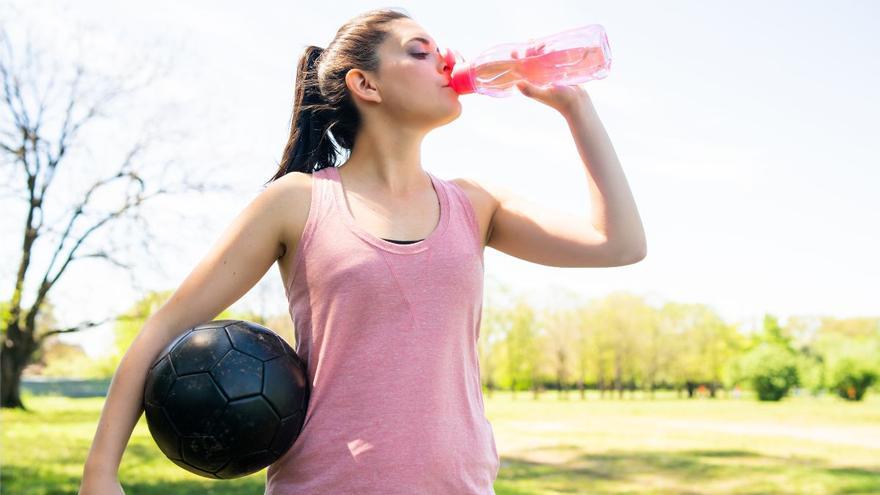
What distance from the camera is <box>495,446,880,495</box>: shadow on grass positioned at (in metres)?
9.70

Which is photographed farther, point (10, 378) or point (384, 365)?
point (10, 378)

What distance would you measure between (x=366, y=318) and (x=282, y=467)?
419 millimetres

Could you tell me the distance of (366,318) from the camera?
1971 millimetres

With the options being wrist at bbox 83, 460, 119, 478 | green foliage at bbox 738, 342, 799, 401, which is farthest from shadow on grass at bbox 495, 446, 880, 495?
green foliage at bbox 738, 342, 799, 401

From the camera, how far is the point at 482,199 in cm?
232

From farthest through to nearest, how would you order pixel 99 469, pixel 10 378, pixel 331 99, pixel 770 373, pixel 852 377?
pixel 770 373
pixel 852 377
pixel 10 378
pixel 331 99
pixel 99 469

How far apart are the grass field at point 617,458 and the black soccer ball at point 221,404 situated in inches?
286

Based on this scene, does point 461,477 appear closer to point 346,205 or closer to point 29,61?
point 346,205

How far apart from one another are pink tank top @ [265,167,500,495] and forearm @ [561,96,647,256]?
404mm

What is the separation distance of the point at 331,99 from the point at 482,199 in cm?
54

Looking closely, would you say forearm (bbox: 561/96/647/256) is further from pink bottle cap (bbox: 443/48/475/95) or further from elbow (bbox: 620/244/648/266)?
pink bottle cap (bbox: 443/48/475/95)

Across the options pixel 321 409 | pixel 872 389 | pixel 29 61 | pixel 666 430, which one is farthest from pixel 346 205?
pixel 872 389

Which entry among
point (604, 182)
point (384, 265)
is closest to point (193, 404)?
point (384, 265)

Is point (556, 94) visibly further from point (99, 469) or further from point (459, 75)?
point (99, 469)
